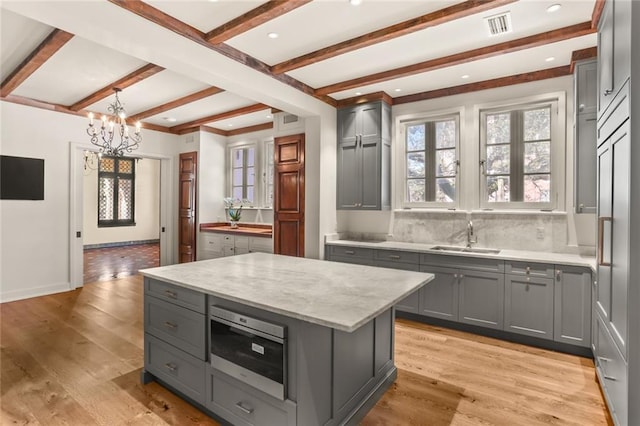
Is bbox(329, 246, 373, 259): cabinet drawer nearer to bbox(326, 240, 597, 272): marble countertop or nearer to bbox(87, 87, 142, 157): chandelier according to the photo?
bbox(326, 240, 597, 272): marble countertop

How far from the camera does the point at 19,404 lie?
7.55 ft

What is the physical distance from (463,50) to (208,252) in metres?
5.23

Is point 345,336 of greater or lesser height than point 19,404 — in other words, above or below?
above

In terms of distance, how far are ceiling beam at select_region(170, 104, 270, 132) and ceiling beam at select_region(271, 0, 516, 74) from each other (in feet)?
5.38

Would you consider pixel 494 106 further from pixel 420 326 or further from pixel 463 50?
pixel 420 326

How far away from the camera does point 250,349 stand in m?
1.85

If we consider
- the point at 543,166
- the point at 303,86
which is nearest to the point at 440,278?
the point at 543,166

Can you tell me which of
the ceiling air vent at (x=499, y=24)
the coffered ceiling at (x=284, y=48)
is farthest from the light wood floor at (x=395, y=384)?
the ceiling air vent at (x=499, y=24)

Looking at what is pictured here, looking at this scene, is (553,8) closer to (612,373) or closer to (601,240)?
(601,240)

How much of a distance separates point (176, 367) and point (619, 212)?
2917 mm

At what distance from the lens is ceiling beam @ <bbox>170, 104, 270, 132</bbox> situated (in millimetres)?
5254

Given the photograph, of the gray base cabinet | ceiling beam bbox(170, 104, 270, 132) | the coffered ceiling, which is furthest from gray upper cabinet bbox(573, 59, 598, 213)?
ceiling beam bbox(170, 104, 270, 132)

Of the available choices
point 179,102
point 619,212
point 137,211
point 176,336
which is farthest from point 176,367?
point 137,211

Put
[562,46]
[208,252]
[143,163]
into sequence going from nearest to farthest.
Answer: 1. [562,46]
2. [208,252]
3. [143,163]
